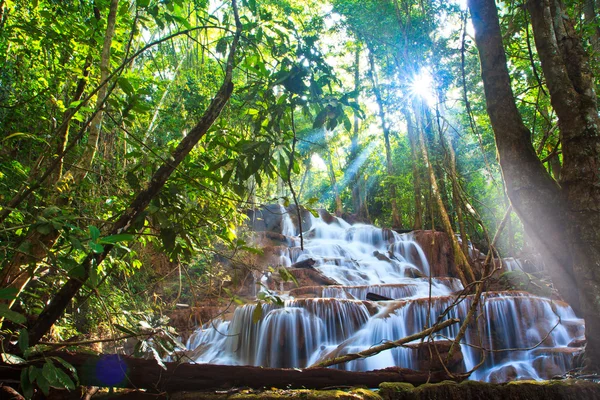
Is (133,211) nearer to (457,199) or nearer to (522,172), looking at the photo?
(522,172)

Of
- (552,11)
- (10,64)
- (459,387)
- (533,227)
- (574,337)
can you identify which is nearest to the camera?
(459,387)

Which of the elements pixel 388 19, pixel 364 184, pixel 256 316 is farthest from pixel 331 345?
pixel 364 184

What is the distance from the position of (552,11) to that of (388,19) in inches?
611

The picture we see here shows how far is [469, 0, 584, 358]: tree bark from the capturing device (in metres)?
2.96

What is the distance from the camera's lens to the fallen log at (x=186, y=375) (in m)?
1.95

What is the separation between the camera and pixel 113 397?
2.01 m

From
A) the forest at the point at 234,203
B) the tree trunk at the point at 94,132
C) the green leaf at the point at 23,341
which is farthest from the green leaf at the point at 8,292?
the tree trunk at the point at 94,132

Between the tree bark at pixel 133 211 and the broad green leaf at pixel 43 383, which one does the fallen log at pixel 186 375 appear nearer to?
the tree bark at pixel 133 211

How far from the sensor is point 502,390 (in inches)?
89.0

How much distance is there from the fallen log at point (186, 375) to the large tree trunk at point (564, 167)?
4.98 ft

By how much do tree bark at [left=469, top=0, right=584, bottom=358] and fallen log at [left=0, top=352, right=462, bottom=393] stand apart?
5.03ft

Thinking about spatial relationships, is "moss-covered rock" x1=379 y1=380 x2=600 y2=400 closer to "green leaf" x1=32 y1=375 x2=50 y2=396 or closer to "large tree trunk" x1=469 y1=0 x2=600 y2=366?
"large tree trunk" x1=469 y1=0 x2=600 y2=366

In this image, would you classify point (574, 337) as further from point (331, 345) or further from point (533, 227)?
point (533, 227)

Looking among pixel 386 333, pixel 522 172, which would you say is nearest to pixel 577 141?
pixel 522 172
